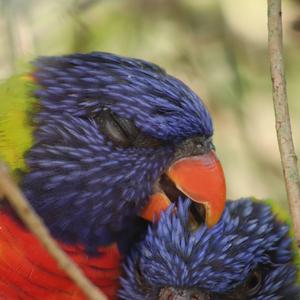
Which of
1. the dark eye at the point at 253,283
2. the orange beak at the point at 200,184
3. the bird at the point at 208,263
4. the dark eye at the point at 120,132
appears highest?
the dark eye at the point at 120,132

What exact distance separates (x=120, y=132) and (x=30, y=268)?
0.59 meters

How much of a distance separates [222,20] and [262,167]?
91 centimetres

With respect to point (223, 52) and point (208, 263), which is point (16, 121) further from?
point (223, 52)

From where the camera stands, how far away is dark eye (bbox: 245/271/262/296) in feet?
8.80

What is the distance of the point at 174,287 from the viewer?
2.55 m

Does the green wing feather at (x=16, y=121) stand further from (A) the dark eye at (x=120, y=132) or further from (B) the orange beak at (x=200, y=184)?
(B) the orange beak at (x=200, y=184)

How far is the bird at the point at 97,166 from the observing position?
2.65 metres

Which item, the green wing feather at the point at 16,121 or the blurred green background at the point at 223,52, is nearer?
the green wing feather at the point at 16,121

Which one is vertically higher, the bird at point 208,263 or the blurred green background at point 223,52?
the blurred green background at point 223,52

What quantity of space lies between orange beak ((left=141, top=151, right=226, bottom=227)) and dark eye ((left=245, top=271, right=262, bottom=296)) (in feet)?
0.80

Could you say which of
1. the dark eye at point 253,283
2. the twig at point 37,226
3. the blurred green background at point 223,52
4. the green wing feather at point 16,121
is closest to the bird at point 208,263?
the dark eye at point 253,283

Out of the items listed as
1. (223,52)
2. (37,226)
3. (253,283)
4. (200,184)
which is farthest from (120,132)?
(223,52)

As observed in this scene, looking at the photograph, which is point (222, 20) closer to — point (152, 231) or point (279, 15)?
point (279, 15)

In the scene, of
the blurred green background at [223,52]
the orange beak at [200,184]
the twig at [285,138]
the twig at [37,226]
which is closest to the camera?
the twig at [37,226]
